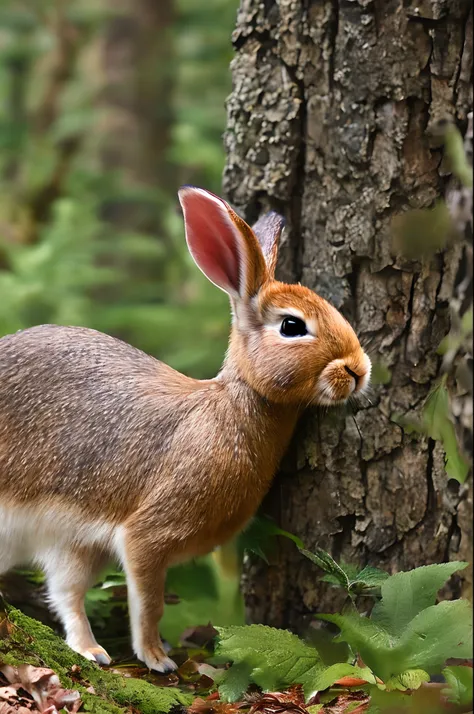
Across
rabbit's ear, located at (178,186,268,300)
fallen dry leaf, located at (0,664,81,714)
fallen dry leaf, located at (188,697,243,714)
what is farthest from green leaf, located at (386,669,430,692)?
rabbit's ear, located at (178,186,268,300)

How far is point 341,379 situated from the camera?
348cm

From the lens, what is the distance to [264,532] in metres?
4.02

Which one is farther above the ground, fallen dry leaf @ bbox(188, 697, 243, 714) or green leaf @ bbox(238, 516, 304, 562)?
green leaf @ bbox(238, 516, 304, 562)

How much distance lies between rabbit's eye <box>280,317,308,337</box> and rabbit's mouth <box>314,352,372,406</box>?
0.17m

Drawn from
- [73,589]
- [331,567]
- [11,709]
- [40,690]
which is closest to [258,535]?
[331,567]

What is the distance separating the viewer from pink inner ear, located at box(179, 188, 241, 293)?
3559mm

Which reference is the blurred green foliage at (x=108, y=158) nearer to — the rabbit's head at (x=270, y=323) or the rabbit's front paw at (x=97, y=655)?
the rabbit's head at (x=270, y=323)

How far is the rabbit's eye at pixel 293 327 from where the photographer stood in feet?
11.6

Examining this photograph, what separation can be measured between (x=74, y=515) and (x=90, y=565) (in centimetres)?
24

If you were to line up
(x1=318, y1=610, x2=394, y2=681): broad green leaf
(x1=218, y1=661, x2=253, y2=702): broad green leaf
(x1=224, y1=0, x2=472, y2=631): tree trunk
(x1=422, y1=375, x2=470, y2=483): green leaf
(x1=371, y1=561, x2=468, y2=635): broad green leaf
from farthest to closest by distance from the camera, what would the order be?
(x1=224, y1=0, x2=472, y2=631): tree trunk, (x1=218, y1=661, x2=253, y2=702): broad green leaf, (x1=371, y1=561, x2=468, y2=635): broad green leaf, (x1=318, y1=610, x2=394, y2=681): broad green leaf, (x1=422, y1=375, x2=470, y2=483): green leaf

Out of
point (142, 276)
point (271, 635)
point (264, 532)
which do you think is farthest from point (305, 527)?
point (142, 276)

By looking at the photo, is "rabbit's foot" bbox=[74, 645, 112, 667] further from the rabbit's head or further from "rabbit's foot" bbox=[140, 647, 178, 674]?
the rabbit's head

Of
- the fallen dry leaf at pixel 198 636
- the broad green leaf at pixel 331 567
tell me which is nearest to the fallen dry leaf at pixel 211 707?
the broad green leaf at pixel 331 567

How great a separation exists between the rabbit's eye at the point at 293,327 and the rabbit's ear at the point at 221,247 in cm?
20
